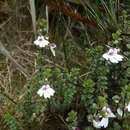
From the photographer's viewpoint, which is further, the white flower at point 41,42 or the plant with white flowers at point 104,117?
the white flower at point 41,42

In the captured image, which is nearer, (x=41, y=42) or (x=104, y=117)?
(x=104, y=117)

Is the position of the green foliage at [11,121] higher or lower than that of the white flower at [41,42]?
lower

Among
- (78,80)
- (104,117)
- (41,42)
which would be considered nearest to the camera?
(104,117)

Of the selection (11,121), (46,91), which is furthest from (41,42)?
(11,121)

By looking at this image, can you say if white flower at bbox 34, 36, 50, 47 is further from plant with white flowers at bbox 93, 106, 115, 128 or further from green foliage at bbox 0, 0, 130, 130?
plant with white flowers at bbox 93, 106, 115, 128

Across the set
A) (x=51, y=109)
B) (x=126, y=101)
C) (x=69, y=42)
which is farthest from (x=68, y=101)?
(x=69, y=42)

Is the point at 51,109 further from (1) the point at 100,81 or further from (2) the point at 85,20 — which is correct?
(2) the point at 85,20

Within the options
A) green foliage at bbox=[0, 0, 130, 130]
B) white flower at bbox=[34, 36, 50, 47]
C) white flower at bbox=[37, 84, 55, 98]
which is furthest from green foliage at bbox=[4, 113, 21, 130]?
white flower at bbox=[34, 36, 50, 47]

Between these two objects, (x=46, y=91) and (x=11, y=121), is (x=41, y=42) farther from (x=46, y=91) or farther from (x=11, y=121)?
(x=11, y=121)

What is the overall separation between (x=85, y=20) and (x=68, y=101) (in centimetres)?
55

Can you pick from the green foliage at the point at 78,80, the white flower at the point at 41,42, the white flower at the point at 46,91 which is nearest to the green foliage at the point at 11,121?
the green foliage at the point at 78,80

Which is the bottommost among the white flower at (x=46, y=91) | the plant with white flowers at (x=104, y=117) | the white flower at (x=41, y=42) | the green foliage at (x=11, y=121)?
the green foliage at (x=11, y=121)

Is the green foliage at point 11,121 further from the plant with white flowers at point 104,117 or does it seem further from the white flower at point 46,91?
the plant with white flowers at point 104,117

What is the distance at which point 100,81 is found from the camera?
1.40m
